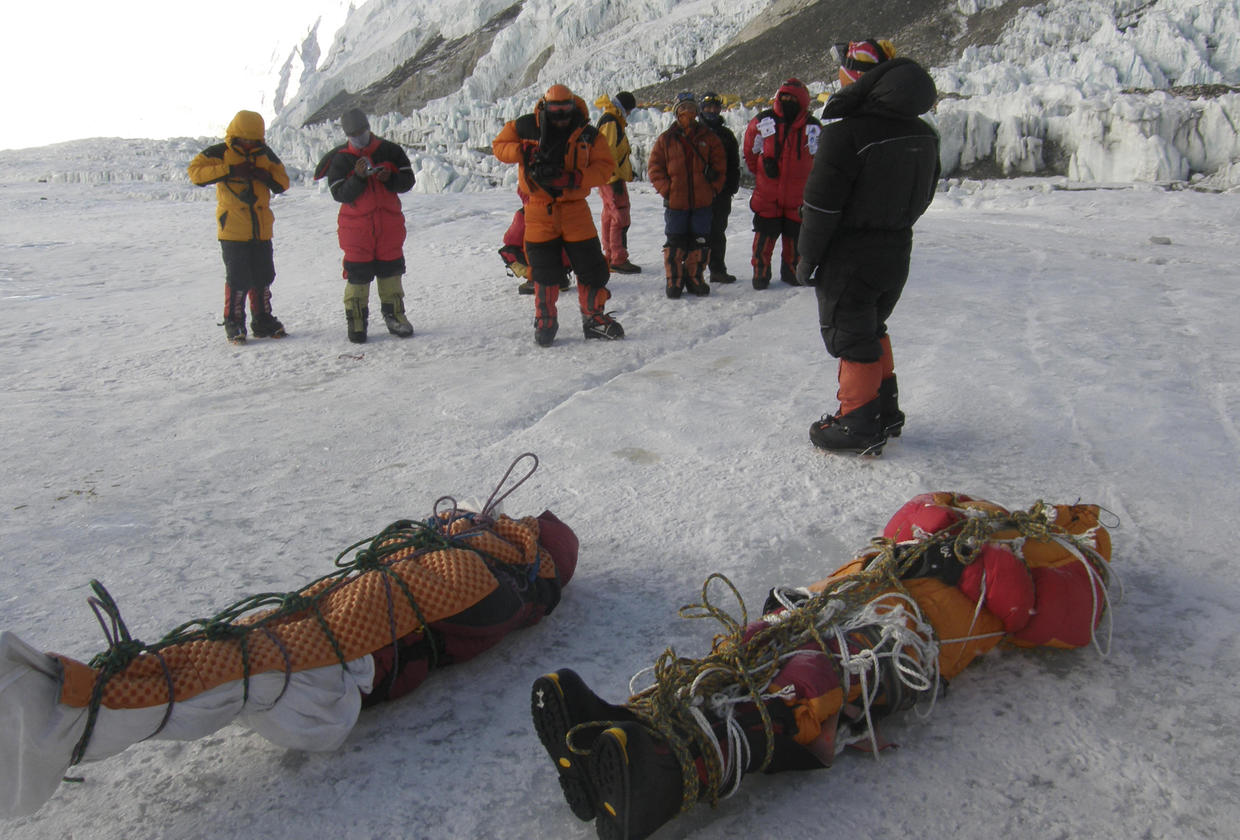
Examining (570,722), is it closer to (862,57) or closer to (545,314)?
(862,57)

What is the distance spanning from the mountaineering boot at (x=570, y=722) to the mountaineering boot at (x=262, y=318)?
4.36 meters

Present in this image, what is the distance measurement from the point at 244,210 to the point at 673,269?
2632mm

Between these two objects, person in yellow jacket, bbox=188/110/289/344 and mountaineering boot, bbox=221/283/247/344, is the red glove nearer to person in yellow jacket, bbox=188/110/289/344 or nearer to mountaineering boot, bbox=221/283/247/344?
person in yellow jacket, bbox=188/110/289/344

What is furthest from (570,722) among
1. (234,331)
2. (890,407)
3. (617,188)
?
(617,188)

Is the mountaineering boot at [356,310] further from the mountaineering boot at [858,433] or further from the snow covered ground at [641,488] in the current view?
the mountaineering boot at [858,433]

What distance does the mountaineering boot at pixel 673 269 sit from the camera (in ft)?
18.5

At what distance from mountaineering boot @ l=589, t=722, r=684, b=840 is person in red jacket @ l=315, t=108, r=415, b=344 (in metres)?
4.06

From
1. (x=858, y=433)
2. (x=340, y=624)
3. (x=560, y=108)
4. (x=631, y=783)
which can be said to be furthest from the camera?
(x=560, y=108)

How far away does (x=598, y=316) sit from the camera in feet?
16.1

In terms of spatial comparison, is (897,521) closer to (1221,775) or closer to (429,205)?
(1221,775)

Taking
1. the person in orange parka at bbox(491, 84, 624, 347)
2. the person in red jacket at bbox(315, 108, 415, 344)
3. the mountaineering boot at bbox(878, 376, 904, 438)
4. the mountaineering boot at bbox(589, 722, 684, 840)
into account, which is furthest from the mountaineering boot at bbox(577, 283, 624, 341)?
the mountaineering boot at bbox(589, 722, 684, 840)

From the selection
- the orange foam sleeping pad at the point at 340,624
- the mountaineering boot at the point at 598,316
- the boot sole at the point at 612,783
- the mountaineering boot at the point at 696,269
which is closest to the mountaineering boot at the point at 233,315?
the mountaineering boot at the point at 598,316

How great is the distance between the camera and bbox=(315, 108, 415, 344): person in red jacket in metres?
4.83

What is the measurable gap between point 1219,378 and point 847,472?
6.35 ft
